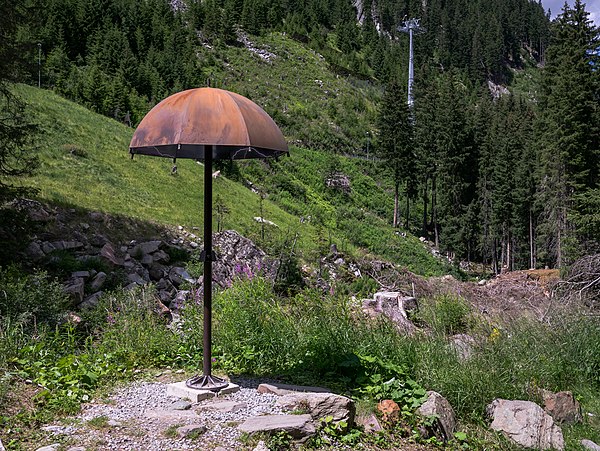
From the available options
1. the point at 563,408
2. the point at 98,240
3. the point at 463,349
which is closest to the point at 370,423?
the point at 463,349

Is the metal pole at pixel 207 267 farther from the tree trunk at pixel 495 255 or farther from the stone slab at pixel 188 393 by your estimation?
the tree trunk at pixel 495 255

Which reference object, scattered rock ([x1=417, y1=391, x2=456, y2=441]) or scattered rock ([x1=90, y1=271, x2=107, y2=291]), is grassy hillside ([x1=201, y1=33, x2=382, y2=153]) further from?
scattered rock ([x1=417, y1=391, x2=456, y2=441])

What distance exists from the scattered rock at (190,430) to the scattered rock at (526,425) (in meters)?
2.97

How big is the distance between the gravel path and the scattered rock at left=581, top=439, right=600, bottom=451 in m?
3.16

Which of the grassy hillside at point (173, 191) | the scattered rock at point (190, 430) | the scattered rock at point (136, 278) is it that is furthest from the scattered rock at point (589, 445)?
the grassy hillside at point (173, 191)

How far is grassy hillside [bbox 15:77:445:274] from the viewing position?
15.9 metres

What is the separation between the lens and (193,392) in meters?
5.14

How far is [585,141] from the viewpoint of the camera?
1009 inches

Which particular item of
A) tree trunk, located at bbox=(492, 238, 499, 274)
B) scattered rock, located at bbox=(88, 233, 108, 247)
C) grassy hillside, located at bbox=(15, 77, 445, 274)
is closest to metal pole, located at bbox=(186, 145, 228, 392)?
scattered rock, located at bbox=(88, 233, 108, 247)

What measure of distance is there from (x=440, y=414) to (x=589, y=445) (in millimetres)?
1671

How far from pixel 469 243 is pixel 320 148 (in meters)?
14.4

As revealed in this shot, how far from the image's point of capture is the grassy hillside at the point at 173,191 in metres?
15.9

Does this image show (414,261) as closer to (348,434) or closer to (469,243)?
(469,243)

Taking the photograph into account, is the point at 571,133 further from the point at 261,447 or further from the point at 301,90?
the point at 301,90
